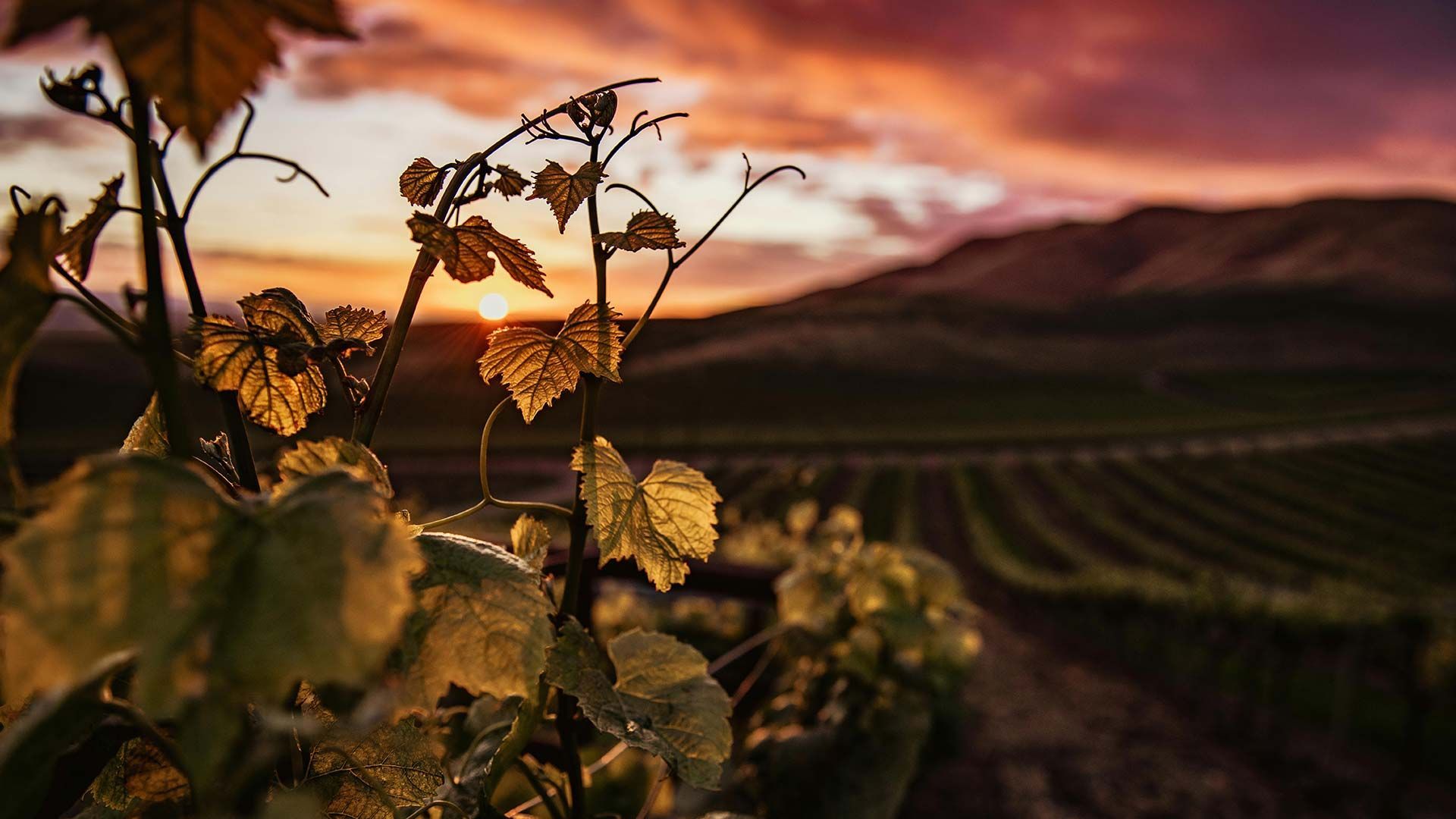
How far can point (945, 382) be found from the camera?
87.4 metres

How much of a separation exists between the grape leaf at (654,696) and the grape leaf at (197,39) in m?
0.45

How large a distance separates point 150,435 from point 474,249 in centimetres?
34

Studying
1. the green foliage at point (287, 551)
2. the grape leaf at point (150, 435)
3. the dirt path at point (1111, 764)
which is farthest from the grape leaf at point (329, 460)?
the dirt path at point (1111, 764)

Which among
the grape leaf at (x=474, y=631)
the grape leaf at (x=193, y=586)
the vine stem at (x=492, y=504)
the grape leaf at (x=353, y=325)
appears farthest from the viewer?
the grape leaf at (x=353, y=325)

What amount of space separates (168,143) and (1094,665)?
63.2 feet

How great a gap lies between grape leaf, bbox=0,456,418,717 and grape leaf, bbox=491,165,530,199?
32cm

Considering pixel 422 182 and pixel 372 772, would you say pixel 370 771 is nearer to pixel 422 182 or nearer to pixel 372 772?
pixel 372 772

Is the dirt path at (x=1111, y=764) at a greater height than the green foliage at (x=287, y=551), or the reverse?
the green foliage at (x=287, y=551)

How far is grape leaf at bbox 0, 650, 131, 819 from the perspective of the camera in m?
0.40

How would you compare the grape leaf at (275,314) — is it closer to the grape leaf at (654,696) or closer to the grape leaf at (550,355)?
the grape leaf at (550,355)

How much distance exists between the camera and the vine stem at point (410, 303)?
627 mm

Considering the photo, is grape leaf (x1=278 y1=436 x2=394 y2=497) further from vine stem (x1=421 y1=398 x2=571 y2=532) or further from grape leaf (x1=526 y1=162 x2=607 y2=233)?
grape leaf (x1=526 y1=162 x2=607 y2=233)

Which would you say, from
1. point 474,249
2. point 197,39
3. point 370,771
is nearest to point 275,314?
point 474,249

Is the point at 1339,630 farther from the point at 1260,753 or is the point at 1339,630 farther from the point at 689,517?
the point at 689,517
